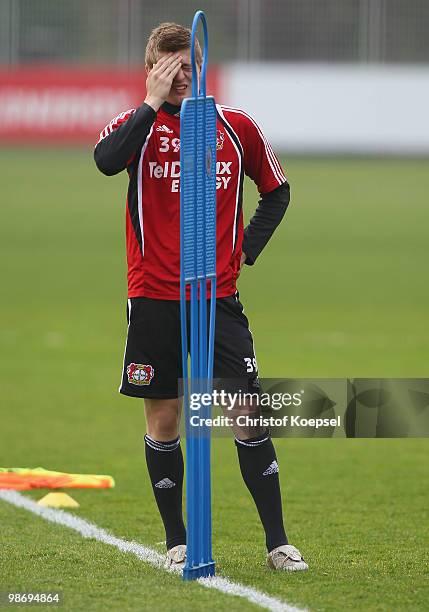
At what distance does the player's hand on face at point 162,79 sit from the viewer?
4883mm

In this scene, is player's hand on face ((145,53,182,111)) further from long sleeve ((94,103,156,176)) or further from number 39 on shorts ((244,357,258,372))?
number 39 on shorts ((244,357,258,372))

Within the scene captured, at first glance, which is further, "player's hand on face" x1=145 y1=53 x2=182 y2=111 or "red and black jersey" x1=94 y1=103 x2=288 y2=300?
"red and black jersey" x1=94 y1=103 x2=288 y2=300

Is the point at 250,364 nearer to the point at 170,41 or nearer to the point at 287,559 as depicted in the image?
the point at 287,559

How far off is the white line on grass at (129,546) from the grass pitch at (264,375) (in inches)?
3.0

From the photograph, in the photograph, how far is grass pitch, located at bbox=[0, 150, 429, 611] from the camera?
505cm

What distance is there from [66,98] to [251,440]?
26.4m

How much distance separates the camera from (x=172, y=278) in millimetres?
5141

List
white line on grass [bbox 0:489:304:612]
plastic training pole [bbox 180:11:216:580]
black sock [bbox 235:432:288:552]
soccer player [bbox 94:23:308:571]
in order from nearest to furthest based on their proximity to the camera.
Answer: white line on grass [bbox 0:489:304:612]
plastic training pole [bbox 180:11:216:580]
soccer player [bbox 94:23:308:571]
black sock [bbox 235:432:288:552]

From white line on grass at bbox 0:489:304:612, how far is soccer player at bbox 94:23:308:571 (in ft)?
0.80

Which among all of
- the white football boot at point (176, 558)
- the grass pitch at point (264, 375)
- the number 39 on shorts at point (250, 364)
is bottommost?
the grass pitch at point (264, 375)

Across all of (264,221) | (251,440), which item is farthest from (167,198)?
(251,440)

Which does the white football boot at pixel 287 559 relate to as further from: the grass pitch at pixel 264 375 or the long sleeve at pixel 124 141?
the long sleeve at pixel 124 141

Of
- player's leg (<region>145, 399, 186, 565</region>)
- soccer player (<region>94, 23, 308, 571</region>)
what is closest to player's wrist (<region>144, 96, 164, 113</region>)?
soccer player (<region>94, 23, 308, 571</region>)

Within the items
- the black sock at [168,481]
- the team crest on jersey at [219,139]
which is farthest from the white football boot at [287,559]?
the team crest on jersey at [219,139]
